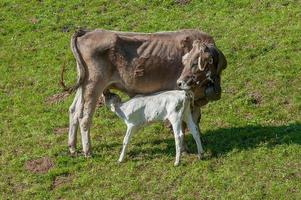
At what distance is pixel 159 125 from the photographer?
14539 mm

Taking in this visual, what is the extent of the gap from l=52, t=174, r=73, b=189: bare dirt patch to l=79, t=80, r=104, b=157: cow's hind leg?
67cm

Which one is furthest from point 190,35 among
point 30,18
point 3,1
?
point 3,1

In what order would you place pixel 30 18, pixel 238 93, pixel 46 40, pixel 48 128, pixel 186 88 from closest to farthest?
pixel 186 88 < pixel 48 128 < pixel 238 93 < pixel 46 40 < pixel 30 18

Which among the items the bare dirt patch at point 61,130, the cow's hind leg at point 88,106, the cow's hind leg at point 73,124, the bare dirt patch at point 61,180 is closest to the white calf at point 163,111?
the cow's hind leg at point 88,106

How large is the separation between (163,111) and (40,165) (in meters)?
2.68

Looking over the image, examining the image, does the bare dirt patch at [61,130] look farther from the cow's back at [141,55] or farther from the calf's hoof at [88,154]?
the cow's back at [141,55]

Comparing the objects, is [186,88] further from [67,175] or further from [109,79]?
[67,175]

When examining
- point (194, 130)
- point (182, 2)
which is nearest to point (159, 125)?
point (194, 130)

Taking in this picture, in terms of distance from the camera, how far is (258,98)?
50.9 ft

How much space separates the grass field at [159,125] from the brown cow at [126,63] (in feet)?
3.51

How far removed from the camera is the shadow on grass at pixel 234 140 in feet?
43.1

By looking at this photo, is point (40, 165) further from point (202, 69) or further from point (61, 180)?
point (202, 69)

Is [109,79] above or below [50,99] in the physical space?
above

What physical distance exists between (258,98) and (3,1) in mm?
10354
